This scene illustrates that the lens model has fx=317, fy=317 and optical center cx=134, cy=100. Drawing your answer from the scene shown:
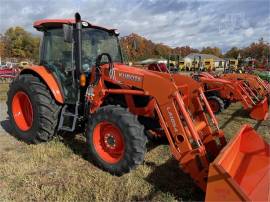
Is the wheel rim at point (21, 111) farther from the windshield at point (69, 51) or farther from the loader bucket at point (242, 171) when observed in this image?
the loader bucket at point (242, 171)

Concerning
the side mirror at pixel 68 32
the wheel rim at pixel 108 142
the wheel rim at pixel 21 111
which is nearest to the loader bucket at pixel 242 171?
the wheel rim at pixel 108 142

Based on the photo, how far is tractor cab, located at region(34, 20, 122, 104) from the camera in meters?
5.12

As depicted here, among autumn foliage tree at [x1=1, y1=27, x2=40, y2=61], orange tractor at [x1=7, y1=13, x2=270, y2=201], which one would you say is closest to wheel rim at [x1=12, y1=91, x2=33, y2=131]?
orange tractor at [x1=7, y1=13, x2=270, y2=201]

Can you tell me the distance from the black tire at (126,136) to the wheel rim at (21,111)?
2.04 meters

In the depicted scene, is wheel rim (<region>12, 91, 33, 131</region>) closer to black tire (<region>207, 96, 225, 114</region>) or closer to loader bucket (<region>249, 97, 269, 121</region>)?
black tire (<region>207, 96, 225, 114</region>)

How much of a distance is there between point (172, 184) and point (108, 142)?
3.50 feet

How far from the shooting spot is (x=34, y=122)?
5320 millimetres

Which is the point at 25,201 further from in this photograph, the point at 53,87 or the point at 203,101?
the point at 203,101

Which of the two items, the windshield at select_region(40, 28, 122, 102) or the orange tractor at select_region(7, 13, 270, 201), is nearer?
the orange tractor at select_region(7, 13, 270, 201)

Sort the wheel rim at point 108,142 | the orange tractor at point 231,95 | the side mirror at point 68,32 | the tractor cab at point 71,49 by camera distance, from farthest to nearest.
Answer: the orange tractor at point 231,95, the tractor cab at point 71,49, the side mirror at point 68,32, the wheel rim at point 108,142

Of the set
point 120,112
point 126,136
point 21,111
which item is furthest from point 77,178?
point 21,111

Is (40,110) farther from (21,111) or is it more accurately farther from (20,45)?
(20,45)

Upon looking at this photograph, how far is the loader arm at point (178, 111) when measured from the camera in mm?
3734

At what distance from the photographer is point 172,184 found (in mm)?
4102
